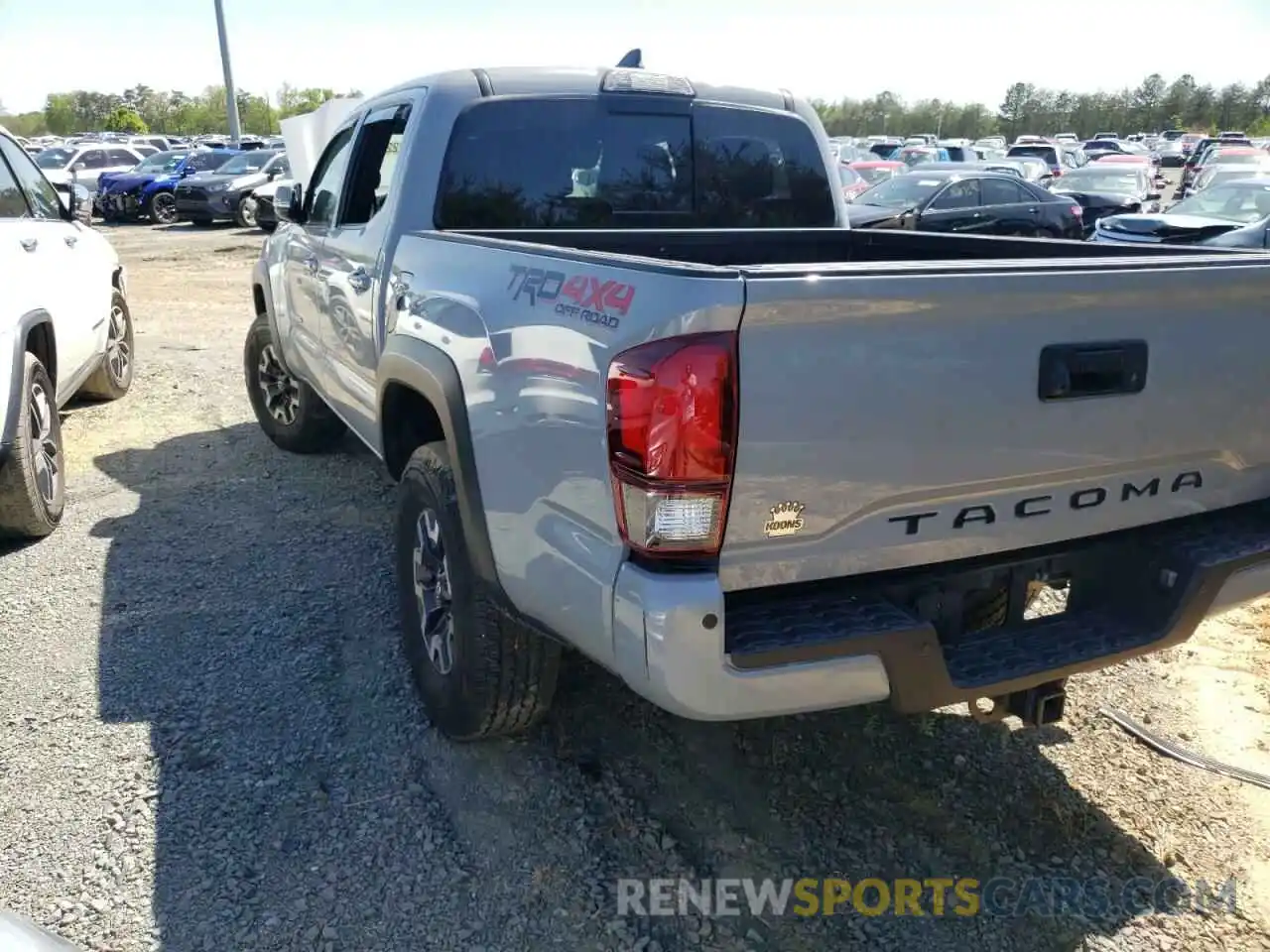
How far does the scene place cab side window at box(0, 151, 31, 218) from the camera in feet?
18.6

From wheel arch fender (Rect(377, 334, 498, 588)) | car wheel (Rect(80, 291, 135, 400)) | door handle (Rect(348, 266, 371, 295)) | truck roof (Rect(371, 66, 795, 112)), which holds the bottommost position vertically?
car wheel (Rect(80, 291, 135, 400))

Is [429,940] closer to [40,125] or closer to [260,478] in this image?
[260,478]

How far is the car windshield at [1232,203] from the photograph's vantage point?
39.2ft

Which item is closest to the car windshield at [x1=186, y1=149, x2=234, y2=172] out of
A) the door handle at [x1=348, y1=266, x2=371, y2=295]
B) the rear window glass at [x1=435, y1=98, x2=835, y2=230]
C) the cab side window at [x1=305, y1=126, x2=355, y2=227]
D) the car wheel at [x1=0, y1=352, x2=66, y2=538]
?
the car wheel at [x1=0, y1=352, x2=66, y2=538]

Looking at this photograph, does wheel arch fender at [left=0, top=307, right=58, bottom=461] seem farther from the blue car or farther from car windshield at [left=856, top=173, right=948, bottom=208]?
the blue car

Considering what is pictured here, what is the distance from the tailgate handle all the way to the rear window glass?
2.14 meters

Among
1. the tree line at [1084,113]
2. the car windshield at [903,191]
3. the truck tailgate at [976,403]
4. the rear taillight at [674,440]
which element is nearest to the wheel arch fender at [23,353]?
the rear taillight at [674,440]

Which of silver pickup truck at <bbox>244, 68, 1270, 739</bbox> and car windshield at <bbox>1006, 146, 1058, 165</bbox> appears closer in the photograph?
silver pickup truck at <bbox>244, 68, 1270, 739</bbox>

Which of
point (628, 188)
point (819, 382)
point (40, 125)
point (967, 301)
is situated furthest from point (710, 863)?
point (40, 125)

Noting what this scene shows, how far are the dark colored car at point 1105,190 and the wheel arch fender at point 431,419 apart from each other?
17204 mm

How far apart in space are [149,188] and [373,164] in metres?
21.9

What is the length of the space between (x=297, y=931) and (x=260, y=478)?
369cm

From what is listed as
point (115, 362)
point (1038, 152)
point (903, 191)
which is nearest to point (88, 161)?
point (903, 191)

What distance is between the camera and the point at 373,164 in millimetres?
4309
